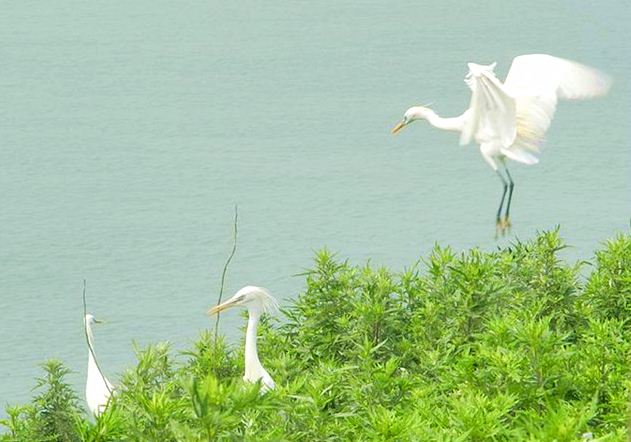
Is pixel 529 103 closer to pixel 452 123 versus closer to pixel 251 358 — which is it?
pixel 452 123

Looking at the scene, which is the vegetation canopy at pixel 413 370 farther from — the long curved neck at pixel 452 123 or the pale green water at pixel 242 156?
the pale green water at pixel 242 156

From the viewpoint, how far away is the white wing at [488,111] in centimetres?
528

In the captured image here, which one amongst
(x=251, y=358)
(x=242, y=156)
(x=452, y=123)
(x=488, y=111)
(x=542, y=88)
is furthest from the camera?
(x=242, y=156)

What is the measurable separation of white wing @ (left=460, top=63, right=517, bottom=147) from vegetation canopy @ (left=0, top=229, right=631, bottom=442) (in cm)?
54

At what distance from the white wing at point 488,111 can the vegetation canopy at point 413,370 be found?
54 centimetres

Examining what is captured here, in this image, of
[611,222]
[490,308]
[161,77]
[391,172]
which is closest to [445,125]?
[490,308]

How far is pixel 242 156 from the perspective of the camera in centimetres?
938

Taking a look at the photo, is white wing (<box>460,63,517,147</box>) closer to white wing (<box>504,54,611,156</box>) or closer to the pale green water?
white wing (<box>504,54,611,156</box>)

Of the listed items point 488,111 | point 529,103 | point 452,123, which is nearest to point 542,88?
point 529,103

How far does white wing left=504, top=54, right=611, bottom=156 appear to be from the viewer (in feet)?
18.7

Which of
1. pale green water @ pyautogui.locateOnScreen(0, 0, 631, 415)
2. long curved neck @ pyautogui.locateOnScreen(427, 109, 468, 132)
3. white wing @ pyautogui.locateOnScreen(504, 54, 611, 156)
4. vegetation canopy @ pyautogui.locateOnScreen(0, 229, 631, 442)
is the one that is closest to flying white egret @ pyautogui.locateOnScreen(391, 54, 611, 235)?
white wing @ pyautogui.locateOnScreen(504, 54, 611, 156)

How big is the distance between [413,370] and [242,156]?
501cm

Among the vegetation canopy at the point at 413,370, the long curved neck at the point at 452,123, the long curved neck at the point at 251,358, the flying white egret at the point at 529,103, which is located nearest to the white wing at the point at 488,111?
the flying white egret at the point at 529,103

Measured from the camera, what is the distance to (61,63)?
11.7m
